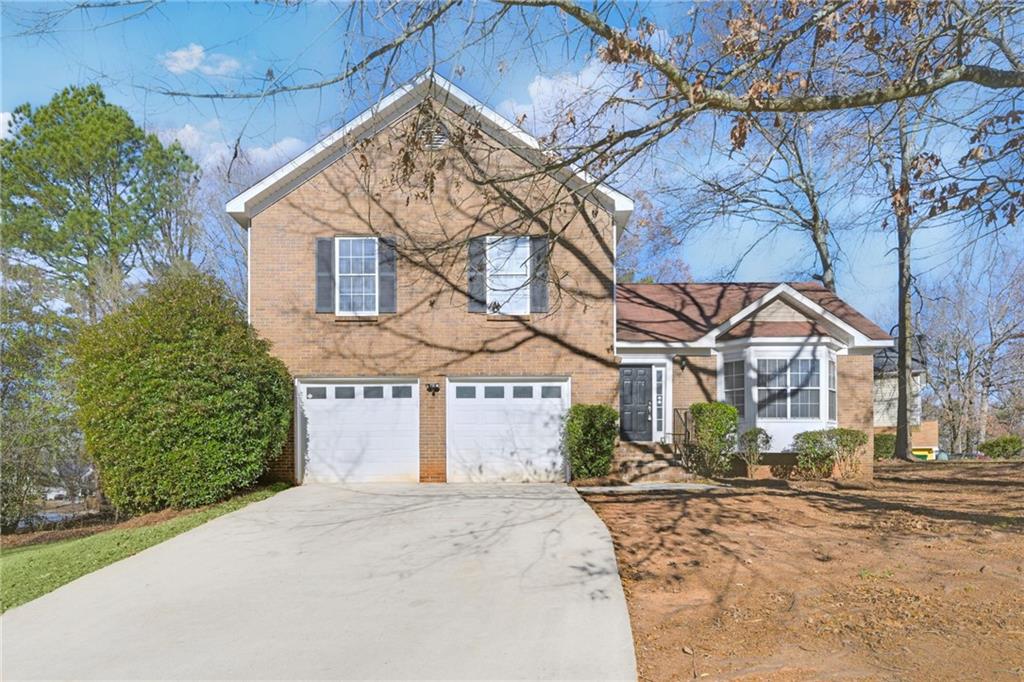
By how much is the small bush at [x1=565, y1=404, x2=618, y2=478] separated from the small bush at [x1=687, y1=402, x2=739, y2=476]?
1843 millimetres

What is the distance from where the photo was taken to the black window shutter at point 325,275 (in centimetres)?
1357

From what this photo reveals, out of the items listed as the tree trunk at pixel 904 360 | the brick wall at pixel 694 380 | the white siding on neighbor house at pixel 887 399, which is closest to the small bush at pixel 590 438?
the brick wall at pixel 694 380

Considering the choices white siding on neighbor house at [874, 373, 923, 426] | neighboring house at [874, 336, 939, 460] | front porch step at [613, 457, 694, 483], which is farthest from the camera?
white siding on neighbor house at [874, 373, 923, 426]

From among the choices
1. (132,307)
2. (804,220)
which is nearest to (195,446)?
(132,307)

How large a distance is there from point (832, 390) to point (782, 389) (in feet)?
3.92

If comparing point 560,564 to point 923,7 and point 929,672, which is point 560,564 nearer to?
point 929,672

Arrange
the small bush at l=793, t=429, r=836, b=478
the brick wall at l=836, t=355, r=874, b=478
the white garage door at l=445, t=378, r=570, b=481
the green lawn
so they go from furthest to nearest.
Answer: the brick wall at l=836, t=355, r=874, b=478, the small bush at l=793, t=429, r=836, b=478, the white garage door at l=445, t=378, r=570, b=481, the green lawn

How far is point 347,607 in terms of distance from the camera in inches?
245

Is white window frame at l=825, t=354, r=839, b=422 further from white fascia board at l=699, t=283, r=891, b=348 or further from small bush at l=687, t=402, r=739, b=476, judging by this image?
small bush at l=687, t=402, r=739, b=476

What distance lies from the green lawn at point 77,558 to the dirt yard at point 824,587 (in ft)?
18.8

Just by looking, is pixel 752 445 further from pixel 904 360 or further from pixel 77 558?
pixel 77 558

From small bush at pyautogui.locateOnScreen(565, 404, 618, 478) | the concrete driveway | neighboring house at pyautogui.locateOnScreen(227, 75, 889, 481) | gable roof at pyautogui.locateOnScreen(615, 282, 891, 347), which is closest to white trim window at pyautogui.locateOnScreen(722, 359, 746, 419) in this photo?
gable roof at pyautogui.locateOnScreen(615, 282, 891, 347)

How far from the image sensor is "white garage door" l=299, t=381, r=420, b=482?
13602 millimetres

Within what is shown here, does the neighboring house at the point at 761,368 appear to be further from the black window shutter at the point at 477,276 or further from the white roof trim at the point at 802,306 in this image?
the black window shutter at the point at 477,276
